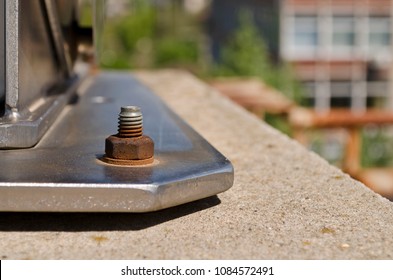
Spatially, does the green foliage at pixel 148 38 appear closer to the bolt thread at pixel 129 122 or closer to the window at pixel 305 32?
the window at pixel 305 32

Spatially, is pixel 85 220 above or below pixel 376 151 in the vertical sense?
above

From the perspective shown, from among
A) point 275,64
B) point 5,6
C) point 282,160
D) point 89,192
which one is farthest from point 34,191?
point 275,64

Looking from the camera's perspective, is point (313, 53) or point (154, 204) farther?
point (313, 53)

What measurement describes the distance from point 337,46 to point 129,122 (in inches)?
1080

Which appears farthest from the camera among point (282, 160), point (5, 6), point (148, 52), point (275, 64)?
point (148, 52)

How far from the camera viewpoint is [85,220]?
1831 mm

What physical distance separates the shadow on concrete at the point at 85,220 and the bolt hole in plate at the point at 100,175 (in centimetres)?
7

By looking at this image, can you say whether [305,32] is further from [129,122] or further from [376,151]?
[129,122]

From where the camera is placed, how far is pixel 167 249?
→ 1.63 metres

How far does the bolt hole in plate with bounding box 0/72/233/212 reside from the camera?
1703 millimetres

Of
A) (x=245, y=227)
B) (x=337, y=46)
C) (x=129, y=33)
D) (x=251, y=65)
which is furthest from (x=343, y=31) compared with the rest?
(x=245, y=227)

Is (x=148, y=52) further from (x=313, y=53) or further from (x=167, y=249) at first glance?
(x=167, y=249)

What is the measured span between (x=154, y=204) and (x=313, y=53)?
27616 millimetres

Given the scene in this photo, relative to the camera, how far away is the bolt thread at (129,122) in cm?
192
